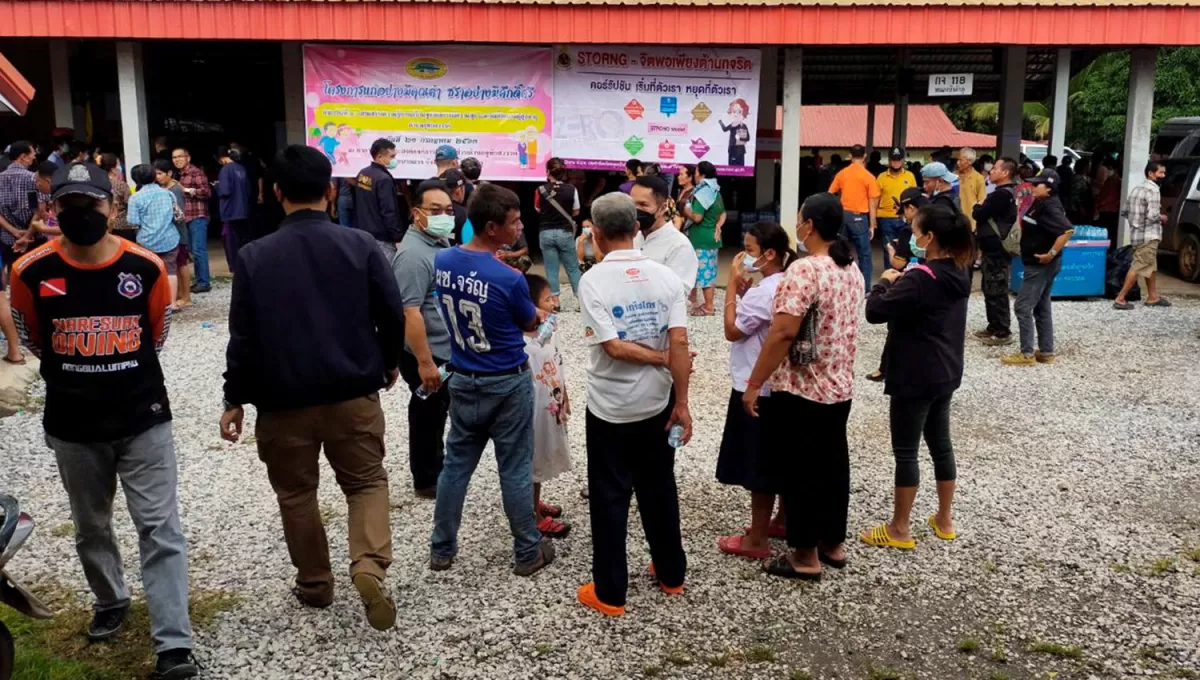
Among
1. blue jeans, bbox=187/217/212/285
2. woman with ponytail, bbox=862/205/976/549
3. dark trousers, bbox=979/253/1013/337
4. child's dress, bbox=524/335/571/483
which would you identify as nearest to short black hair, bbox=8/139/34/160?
blue jeans, bbox=187/217/212/285

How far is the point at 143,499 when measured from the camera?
12.0ft

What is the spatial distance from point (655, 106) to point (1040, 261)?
214 inches

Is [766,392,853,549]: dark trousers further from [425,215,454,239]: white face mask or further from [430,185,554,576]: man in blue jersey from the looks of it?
[425,215,454,239]: white face mask

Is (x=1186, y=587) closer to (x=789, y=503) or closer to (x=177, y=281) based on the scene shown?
(x=789, y=503)

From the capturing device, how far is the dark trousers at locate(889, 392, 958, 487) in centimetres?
468

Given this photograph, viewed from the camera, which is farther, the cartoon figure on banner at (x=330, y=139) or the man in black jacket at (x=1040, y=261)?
the cartoon figure on banner at (x=330, y=139)

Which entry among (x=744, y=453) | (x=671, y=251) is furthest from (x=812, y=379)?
(x=671, y=251)

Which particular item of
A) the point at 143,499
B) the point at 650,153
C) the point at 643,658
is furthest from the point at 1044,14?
the point at 143,499

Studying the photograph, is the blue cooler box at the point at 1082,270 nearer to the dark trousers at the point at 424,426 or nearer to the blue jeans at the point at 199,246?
the dark trousers at the point at 424,426

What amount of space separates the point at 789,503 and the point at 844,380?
0.60 metres

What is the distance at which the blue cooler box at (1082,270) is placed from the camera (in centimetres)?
1189

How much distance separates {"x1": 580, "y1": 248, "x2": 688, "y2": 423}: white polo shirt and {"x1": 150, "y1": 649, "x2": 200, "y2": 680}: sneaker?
5.82 ft

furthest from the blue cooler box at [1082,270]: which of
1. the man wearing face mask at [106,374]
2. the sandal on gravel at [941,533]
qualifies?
the man wearing face mask at [106,374]

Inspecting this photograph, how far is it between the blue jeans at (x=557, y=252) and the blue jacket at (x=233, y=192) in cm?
403
